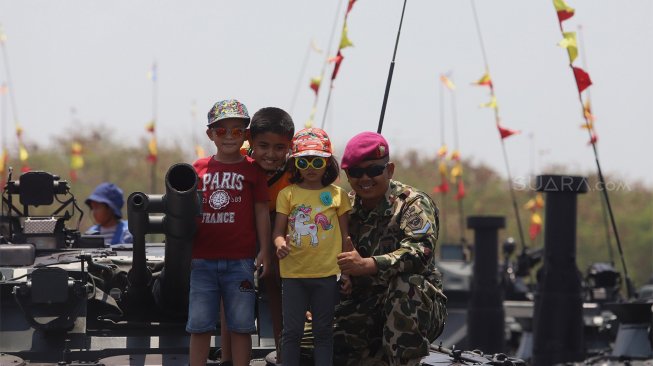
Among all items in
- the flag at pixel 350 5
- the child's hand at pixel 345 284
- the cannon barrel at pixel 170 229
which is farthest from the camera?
the flag at pixel 350 5

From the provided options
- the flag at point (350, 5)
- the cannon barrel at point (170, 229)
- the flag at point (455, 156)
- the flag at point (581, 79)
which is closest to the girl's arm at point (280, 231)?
the cannon barrel at point (170, 229)

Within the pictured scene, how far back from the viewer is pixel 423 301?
860 cm

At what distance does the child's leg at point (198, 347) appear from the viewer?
8.94 m

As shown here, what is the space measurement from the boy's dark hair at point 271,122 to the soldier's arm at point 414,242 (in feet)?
2.80

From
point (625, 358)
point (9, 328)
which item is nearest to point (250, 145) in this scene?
point (9, 328)

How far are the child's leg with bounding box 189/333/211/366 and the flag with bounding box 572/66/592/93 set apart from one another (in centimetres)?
590

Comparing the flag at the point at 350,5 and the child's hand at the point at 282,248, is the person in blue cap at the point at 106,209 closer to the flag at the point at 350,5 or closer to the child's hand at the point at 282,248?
the flag at the point at 350,5

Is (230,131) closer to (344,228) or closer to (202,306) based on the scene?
(344,228)

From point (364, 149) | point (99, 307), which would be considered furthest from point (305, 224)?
point (99, 307)

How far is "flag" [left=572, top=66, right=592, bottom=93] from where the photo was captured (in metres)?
13.8

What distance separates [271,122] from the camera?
355 inches

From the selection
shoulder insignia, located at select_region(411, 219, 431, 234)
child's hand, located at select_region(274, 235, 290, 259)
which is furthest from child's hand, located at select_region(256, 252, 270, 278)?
shoulder insignia, located at select_region(411, 219, 431, 234)

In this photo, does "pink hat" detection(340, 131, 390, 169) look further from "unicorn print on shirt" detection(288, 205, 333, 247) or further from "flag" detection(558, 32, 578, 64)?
"flag" detection(558, 32, 578, 64)

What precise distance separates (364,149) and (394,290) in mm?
837
